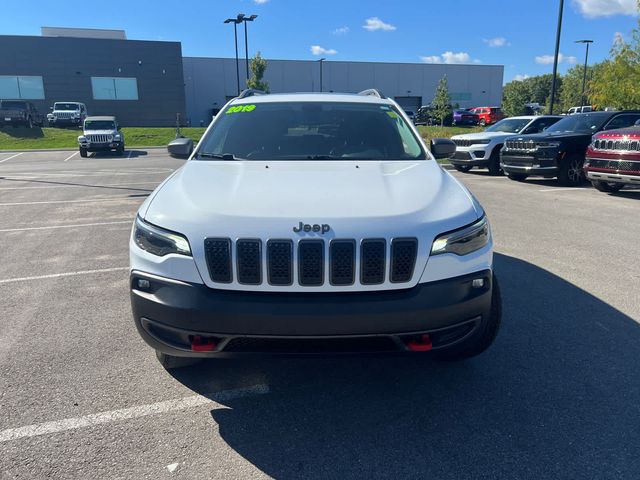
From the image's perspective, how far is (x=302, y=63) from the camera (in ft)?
198

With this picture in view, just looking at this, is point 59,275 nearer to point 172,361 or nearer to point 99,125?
point 172,361

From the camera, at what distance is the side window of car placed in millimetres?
11665

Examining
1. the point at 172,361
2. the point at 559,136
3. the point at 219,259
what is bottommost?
the point at 172,361

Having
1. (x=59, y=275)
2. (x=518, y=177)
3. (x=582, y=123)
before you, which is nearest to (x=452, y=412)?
(x=59, y=275)

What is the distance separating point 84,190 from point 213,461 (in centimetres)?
Answer: 1085

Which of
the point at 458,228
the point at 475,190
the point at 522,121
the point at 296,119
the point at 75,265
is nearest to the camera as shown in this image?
the point at 458,228

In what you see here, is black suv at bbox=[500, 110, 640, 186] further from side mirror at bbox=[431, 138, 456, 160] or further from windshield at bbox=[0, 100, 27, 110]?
windshield at bbox=[0, 100, 27, 110]

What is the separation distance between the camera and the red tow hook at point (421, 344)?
97.5 inches

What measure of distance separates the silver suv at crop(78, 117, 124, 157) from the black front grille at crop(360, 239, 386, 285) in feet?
74.3

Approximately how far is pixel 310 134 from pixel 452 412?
7.66 ft

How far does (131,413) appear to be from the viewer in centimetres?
277

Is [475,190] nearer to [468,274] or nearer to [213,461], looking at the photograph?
[468,274]

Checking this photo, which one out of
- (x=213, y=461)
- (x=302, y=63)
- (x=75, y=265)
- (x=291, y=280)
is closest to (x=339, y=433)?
(x=213, y=461)

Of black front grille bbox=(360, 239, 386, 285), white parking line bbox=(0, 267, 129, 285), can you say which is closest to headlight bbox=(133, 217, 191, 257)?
black front grille bbox=(360, 239, 386, 285)
